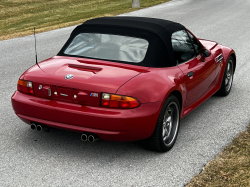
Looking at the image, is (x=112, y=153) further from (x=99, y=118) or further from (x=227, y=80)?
(x=227, y=80)

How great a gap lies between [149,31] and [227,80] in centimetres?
258

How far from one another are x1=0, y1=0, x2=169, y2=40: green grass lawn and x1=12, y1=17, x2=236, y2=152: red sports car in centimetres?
857

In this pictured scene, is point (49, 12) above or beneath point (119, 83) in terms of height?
beneath

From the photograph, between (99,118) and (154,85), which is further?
(154,85)

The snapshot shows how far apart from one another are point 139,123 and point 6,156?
5.15 feet

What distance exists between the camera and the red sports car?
4273 millimetres

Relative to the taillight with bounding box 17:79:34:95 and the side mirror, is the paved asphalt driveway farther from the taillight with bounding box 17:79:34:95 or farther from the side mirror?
the side mirror

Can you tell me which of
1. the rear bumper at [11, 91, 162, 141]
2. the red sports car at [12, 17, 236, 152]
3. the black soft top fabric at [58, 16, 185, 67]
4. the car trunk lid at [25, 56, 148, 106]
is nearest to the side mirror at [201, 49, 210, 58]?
the red sports car at [12, 17, 236, 152]

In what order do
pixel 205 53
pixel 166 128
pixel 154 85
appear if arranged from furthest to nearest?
pixel 205 53, pixel 166 128, pixel 154 85

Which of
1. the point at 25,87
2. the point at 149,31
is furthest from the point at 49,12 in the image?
the point at 25,87

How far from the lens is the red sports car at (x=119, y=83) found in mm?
4273

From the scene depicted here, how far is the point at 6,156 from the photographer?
465 cm

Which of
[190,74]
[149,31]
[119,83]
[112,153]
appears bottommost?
[112,153]

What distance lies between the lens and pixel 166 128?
4910mm
